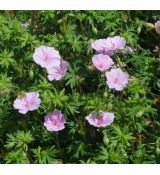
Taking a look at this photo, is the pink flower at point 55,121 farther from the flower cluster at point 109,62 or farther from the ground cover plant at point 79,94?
the flower cluster at point 109,62

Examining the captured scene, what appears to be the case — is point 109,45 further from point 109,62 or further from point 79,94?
point 79,94

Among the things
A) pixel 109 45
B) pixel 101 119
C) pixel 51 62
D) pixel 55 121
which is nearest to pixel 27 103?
pixel 55 121

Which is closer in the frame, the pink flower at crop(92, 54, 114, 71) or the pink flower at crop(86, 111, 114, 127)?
the pink flower at crop(86, 111, 114, 127)

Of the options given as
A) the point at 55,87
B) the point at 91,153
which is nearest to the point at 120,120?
the point at 91,153

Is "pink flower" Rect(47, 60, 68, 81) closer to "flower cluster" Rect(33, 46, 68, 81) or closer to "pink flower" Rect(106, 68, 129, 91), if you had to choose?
"flower cluster" Rect(33, 46, 68, 81)

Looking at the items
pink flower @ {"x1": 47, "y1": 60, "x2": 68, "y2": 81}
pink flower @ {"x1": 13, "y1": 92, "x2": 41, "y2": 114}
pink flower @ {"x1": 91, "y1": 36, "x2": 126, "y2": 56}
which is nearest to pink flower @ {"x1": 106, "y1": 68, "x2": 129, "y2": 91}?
pink flower @ {"x1": 91, "y1": 36, "x2": 126, "y2": 56}

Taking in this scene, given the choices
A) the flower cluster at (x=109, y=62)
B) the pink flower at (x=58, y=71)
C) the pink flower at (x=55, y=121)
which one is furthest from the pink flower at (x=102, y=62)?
the pink flower at (x=55, y=121)

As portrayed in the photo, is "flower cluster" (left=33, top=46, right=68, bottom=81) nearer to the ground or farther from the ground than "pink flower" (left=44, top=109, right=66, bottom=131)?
farther from the ground
